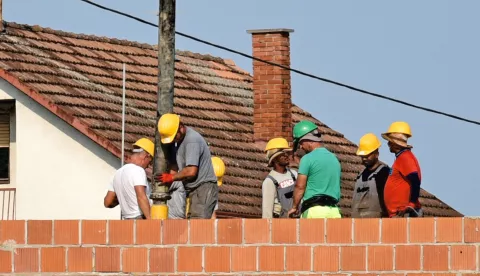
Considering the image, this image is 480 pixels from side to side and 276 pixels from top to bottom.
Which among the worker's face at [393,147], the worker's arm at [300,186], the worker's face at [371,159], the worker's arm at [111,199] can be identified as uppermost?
the worker's face at [393,147]

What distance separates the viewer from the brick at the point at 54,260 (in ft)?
40.5

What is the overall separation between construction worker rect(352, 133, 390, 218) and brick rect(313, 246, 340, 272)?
2.56 meters

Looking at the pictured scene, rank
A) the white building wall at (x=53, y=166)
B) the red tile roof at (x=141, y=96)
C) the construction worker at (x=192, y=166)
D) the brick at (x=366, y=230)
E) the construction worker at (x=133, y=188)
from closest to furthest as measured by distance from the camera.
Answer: the brick at (x=366, y=230)
the construction worker at (x=192, y=166)
the construction worker at (x=133, y=188)
the white building wall at (x=53, y=166)
the red tile roof at (x=141, y=96)

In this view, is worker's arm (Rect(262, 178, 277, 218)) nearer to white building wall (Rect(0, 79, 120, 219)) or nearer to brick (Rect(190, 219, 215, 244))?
brick (Rect(190, 219, 215, 244))

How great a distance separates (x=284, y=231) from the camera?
39.5 ft

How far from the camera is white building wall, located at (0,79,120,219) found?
22.4m

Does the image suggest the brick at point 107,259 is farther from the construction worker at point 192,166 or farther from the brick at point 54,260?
the construction worker at point 192,166

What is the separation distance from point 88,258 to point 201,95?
16123 millimetres

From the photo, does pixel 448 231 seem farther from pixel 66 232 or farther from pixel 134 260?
pixel 66 232

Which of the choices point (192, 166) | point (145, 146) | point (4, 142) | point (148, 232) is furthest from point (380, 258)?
point (4, 142)

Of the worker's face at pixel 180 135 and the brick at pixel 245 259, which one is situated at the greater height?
the worker's face at pixel 180 135

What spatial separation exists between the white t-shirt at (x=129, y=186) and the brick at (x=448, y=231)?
3542 mm

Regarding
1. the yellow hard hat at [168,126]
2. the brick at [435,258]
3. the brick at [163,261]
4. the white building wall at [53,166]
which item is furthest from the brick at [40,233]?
the white building wall at [53,166]

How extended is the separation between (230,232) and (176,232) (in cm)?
38
